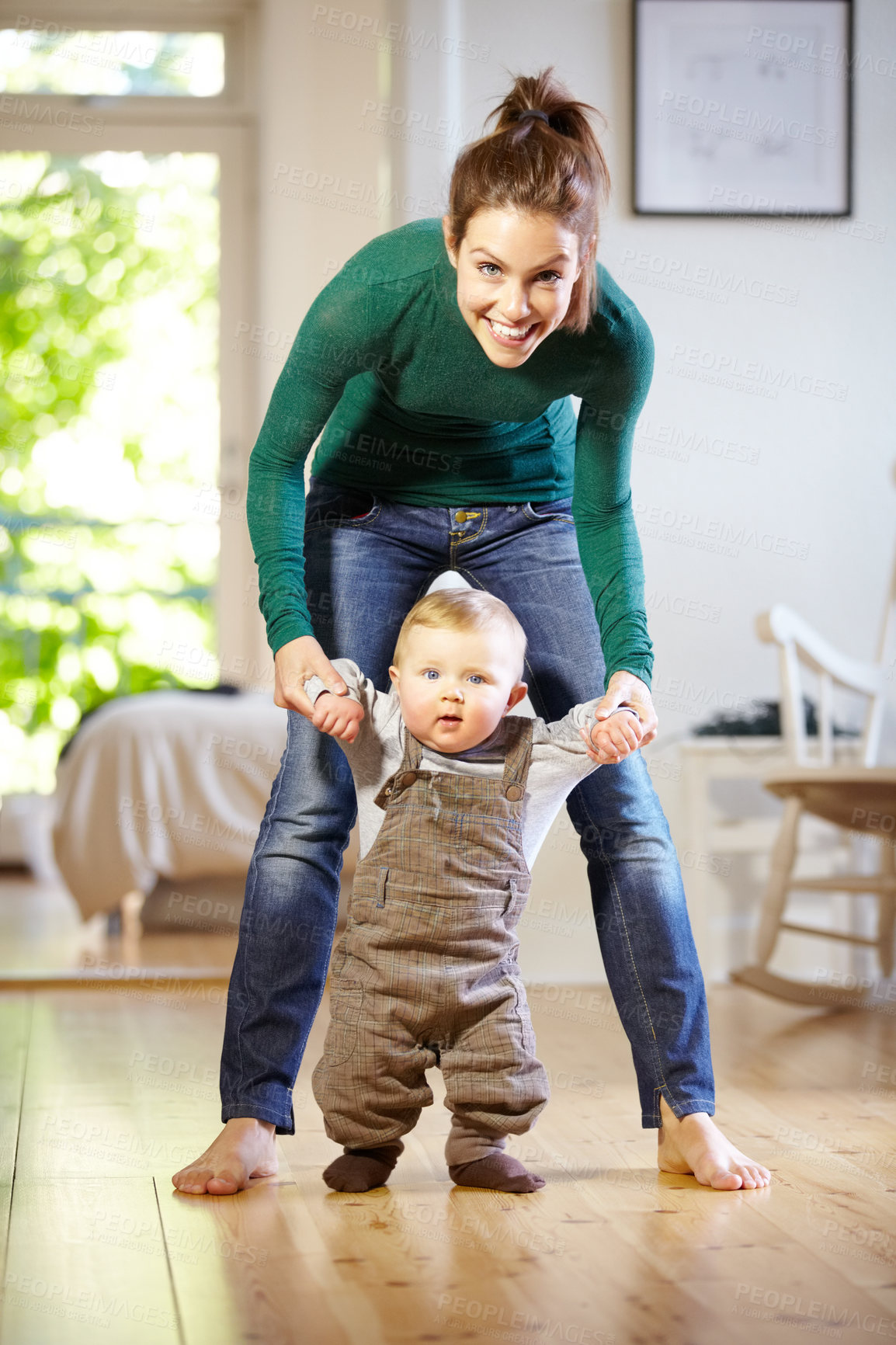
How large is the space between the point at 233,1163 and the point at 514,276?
86cm

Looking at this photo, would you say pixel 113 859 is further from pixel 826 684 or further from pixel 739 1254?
pixel 739 1254

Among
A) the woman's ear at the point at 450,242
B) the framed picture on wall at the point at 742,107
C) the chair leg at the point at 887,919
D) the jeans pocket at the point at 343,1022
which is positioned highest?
the framed picture on wall at the point at 742,107

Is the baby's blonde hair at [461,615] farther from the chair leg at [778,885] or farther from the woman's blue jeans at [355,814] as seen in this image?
the chair leg at [778,885]

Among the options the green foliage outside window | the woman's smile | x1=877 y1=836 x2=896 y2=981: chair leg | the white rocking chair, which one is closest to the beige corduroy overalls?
the woman's smile

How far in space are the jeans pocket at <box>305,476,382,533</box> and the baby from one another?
130mm

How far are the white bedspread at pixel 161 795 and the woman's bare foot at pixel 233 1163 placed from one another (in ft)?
5.77

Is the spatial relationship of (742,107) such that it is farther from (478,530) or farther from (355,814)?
(355,814)

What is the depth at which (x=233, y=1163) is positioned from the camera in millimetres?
1331

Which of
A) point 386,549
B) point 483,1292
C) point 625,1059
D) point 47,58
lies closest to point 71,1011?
point 625,1059

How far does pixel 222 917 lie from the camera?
131 inches

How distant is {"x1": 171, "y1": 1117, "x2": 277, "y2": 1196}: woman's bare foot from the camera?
1321 millimetres

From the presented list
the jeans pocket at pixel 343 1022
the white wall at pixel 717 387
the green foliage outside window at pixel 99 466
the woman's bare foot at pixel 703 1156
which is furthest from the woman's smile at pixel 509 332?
the green foliage outside window at pixel 99 466

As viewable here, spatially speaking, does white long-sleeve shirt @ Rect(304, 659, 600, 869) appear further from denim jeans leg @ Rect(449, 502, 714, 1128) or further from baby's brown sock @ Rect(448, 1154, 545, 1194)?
A: baby's brown sock @ Rect(448, 1154, 545, 1194)

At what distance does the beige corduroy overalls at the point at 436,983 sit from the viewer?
1.31 meters
